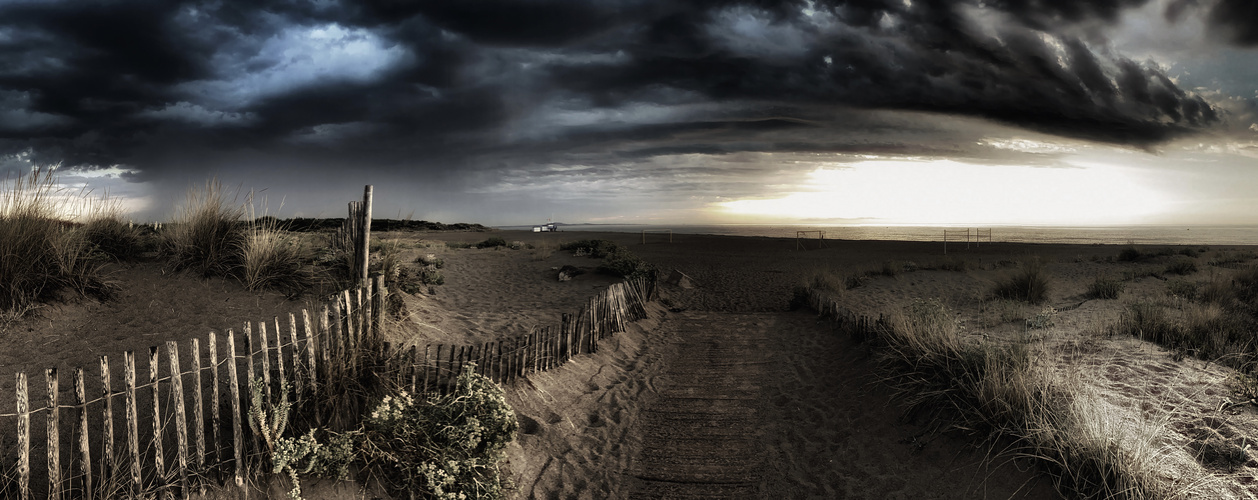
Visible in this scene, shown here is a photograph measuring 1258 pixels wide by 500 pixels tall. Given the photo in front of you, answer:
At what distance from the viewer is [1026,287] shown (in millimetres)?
14758

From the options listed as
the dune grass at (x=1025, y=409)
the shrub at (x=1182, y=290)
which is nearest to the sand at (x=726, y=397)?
the dune grass at (x=1025, y=409)

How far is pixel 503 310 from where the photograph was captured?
11773 mm

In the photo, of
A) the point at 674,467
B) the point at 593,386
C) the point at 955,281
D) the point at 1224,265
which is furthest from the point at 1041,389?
the point at 1224,265

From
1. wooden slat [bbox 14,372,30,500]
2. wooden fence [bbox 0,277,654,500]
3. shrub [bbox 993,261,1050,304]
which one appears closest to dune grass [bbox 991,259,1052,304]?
shrub [bbox 993,261,1050,304]

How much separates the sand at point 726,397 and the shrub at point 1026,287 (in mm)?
2731

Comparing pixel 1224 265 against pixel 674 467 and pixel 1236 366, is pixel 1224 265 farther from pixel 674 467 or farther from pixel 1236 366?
pixel 674 467

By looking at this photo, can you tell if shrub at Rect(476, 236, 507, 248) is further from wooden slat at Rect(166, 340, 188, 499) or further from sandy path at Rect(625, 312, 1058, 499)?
wooden slat at Rect(166, 340, 188, 499)

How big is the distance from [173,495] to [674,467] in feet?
14.0

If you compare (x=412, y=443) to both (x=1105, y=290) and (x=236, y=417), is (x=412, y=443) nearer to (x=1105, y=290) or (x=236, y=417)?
(x=236, y=417)

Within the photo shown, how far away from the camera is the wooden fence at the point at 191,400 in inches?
156

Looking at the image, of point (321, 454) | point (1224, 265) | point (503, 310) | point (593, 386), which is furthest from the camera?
point (1224, 265)

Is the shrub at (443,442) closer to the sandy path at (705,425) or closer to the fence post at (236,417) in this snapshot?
the fence post at (236,417)

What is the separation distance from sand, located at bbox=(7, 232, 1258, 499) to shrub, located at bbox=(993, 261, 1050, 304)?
2.73m

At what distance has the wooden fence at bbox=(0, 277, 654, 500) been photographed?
13.0ft
